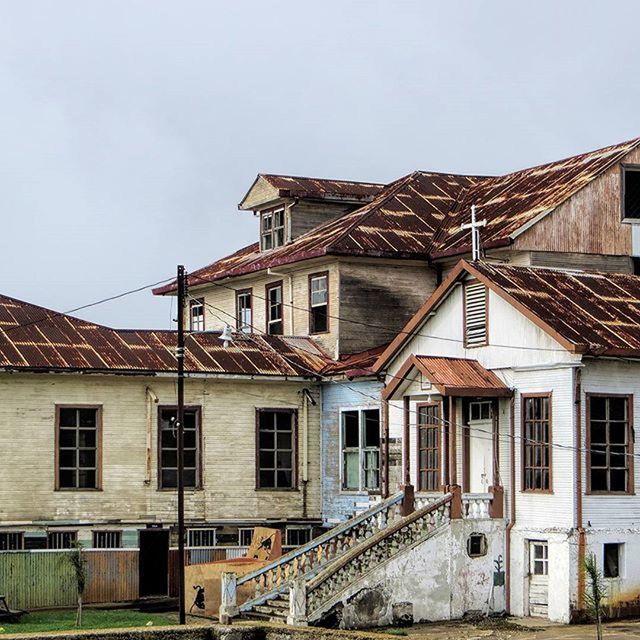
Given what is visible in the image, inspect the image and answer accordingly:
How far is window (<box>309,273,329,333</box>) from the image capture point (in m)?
40.8

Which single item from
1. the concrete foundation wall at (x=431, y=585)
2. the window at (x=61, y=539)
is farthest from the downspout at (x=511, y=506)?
the window at (x=61, y=539)

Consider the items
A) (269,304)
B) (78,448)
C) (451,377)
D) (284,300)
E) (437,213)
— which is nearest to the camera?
(451,377)

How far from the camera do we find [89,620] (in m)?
31.7

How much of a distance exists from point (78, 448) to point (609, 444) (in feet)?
40.3

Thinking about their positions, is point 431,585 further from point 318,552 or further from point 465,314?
point 465,314

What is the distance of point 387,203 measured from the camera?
43.2 metres

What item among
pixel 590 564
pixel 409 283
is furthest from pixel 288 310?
pixel 590 564

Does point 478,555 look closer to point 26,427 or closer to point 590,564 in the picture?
point 590,564

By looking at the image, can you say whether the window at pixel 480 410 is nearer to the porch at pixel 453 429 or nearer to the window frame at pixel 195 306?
the porch at pixel 453 429

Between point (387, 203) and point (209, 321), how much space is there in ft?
24.1

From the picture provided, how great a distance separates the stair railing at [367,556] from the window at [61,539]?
7181 mm

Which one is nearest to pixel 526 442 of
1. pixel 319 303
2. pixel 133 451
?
pixel 133 451

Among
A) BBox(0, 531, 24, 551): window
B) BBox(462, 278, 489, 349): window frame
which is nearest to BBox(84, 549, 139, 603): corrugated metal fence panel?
BBox(0, 531, 24, 551): window

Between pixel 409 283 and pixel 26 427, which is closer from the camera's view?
pixel 26 427
